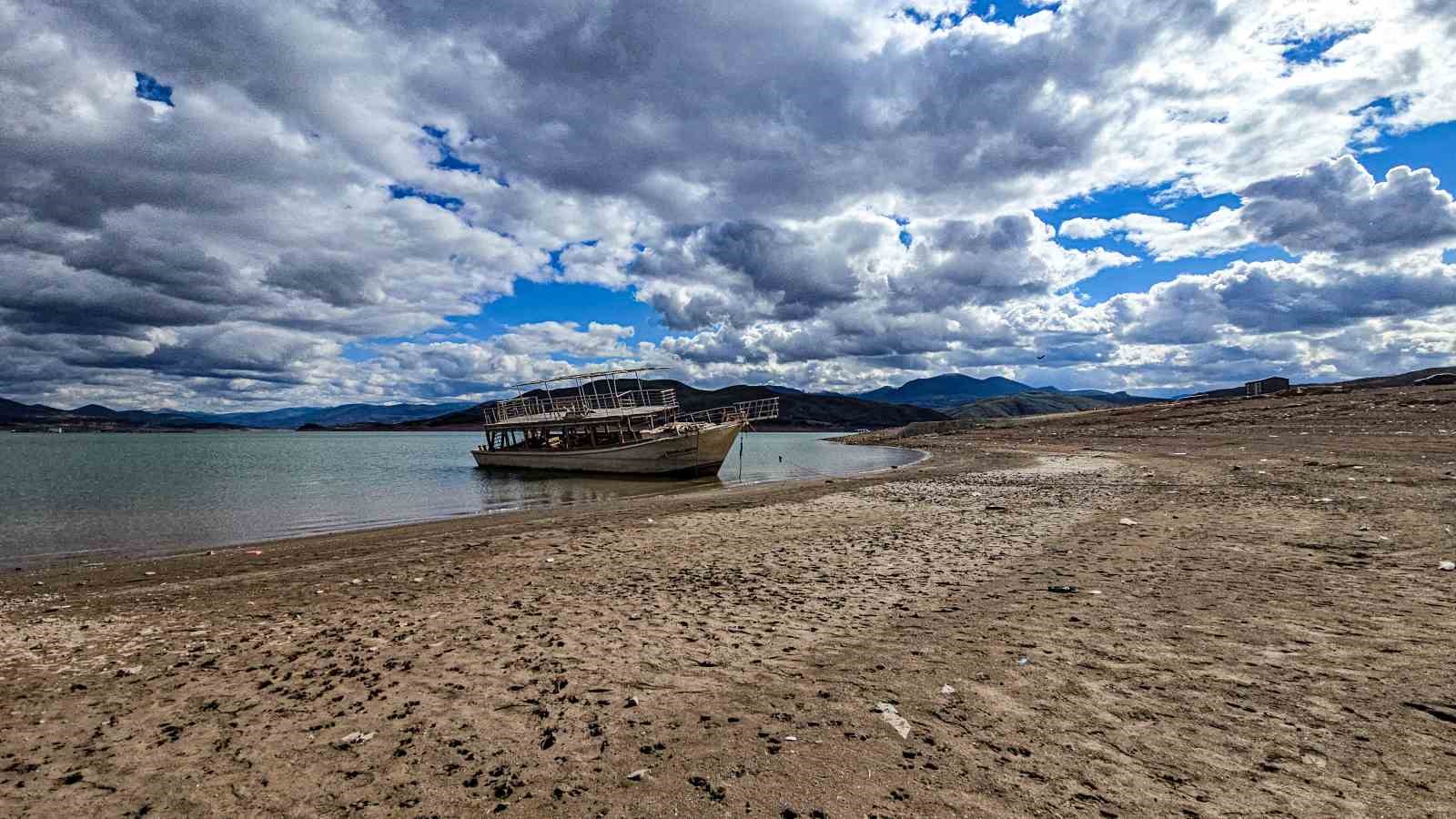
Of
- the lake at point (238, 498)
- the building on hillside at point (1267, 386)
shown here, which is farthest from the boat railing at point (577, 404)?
the building on hillside at point (1267, 386)

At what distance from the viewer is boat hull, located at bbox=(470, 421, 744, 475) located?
4009 centimetres

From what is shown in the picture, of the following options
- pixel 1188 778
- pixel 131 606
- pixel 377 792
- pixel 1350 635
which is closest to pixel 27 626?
pixel 131 606

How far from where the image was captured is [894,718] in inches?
201

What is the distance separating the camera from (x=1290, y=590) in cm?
834

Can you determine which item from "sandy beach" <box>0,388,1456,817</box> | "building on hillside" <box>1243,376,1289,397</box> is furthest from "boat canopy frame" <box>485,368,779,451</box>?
"building on hillside" <box>1243,376,1289,397</box>

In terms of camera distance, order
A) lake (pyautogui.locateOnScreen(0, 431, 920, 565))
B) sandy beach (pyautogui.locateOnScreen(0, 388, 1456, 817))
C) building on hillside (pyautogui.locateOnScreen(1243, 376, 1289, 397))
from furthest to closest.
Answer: building on hillside (pyautogui.locateOnScreen(1243, 376, 1289, 397)), lake (pyautogui.locateOnScreen(0, 431, 920, 565)), sandy beach (pyautogui.locateOnScreen(0, 388, 1456, 817))

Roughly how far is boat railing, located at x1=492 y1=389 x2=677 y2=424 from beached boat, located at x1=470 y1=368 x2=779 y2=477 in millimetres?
77

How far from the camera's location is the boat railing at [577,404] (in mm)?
45188

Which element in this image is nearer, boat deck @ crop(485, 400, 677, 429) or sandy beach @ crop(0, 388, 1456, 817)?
sandy beach @ crop(0, 388, 1456, 817)

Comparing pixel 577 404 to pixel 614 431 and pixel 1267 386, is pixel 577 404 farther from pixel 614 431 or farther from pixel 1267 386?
pixel 1267 386

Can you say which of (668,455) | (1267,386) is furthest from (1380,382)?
(668,455)

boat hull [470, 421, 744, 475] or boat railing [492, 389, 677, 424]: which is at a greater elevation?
boat railing [492, 389, 677, 424]

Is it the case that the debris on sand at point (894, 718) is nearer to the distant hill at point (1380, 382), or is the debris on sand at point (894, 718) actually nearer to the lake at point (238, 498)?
the lake at point (238, 498)

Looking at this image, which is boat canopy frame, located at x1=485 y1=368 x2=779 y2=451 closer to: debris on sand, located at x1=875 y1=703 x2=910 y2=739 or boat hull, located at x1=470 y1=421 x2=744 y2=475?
boat hull, located at x1=470 y1=421 x2=744 y2=475
